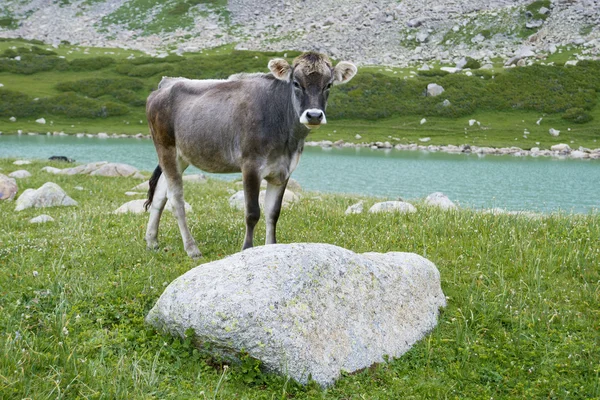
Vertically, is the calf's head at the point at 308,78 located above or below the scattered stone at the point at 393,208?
above

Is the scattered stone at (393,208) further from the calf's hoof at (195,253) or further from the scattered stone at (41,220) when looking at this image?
the scattered stone at (41,220)

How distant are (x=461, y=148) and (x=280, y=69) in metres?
63.4

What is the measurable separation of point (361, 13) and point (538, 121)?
6530cm

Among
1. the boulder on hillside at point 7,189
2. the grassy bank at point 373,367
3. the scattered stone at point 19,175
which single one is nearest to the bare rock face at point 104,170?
the scattered stone at point 19,175

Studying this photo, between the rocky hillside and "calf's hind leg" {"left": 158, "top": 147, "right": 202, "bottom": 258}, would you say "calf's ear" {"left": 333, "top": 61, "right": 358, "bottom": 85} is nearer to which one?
"calf's hind leg" {"left": 158, "top": 147, "right": 202, "bottom": 258}

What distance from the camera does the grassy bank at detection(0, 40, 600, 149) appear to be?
77438 millimetres

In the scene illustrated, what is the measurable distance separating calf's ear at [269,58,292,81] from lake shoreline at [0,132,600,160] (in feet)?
200

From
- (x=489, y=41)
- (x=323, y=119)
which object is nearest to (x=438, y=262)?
(x=323, y=119)

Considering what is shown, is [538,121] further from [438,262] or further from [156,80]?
[438,262]

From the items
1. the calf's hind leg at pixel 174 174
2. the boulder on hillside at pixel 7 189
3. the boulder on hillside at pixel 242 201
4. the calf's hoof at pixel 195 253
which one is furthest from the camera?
the boulder on hillside at pixel 7 189

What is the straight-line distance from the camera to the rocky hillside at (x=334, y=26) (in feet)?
356

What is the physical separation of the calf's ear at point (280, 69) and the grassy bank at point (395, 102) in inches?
2577

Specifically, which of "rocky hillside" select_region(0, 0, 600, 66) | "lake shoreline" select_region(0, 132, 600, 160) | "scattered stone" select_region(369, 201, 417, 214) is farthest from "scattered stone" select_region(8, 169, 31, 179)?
"rocky hillside" select_region(0, 0, 600, 66)

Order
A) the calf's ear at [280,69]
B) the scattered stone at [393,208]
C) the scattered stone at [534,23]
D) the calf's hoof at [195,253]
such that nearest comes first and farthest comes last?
the calf's ear at [280,69], the calf's hoof at [195,253], the scattered stone at [393,208], the scattered stone at [534,23]
